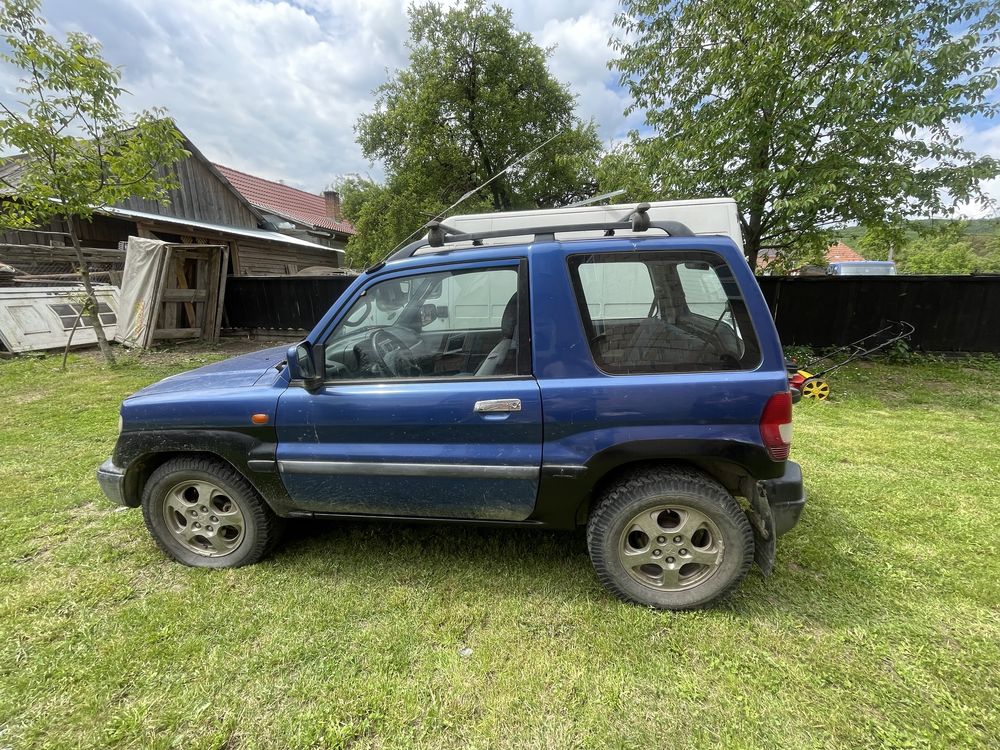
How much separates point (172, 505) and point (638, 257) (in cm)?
299

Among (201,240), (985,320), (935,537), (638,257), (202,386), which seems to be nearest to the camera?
(638,257)

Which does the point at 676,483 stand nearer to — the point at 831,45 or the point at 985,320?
the point at 831,45

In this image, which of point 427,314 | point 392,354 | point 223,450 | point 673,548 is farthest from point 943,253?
point 223,450

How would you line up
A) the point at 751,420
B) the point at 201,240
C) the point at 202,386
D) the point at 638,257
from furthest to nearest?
the point at 201,240, the point at 202,386, the point at 638,257, the point at 751,420

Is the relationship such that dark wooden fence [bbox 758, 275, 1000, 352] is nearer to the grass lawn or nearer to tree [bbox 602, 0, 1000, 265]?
tree [bbox 602, 0, 1000, 265]

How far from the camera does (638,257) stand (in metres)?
2.08

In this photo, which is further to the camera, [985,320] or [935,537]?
[985,320]

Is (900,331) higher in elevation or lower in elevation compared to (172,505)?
higher

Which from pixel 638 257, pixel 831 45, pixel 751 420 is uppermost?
pixel 831 45

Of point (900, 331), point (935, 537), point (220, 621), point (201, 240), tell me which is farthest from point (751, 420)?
point (201, 240)

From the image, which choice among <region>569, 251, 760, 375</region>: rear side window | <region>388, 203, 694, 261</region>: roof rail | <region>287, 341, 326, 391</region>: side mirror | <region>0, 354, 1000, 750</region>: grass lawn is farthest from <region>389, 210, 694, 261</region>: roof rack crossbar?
<region>0, 354, 1000, 750</region>: grass lawn

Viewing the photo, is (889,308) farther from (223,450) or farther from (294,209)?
(294,209)

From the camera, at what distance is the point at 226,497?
2.54 metres

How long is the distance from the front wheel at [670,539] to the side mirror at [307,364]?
159cm
